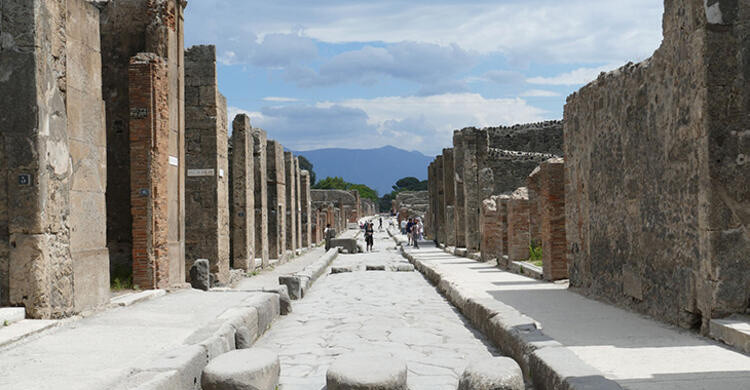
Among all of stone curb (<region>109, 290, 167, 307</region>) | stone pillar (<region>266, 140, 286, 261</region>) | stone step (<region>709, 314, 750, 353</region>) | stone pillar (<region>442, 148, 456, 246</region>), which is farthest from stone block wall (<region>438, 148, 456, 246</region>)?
stone step (<region>709, 314, 750, 353</region>)

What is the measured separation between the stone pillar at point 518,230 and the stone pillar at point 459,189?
6.61 meters

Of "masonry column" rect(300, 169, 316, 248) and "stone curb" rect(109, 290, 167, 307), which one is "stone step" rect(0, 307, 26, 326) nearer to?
"stone curb" rect(109, 290, 167, 307)

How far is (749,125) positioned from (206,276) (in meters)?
8.35

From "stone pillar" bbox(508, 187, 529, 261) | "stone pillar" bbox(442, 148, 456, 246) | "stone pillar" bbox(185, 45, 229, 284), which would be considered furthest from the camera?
"stone pillar" bbox(442, 148, 456, 246)

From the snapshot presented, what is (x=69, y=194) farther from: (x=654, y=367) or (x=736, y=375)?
Answer: (x=736, y=375)

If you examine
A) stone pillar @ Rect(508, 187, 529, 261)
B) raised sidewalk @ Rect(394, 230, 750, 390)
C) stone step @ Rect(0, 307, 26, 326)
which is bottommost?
raised sidewalk @ Rect(394, 230, 750, 390)

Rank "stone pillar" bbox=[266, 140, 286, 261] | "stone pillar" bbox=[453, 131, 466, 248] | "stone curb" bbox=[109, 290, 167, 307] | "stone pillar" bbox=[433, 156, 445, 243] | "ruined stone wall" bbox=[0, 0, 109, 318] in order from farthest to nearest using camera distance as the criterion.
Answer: "stone pillar" bbox=[433, 156, 445, 243], "stone pillar" bbox=[266, 140, 286, 261], "stone pillar" bbox=[453, 131, 466, 248], "stone curb" bbox=[109, 290, 167, 307], "ruined stone wall" bbox=[0, 0, 109, 318]

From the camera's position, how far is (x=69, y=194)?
709 cm

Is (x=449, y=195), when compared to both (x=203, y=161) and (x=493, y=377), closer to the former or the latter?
(x=203, y=161)

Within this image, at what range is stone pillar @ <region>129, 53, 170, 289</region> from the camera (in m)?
9.68

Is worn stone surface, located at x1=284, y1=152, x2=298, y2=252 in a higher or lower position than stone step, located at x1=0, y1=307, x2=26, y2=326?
higher

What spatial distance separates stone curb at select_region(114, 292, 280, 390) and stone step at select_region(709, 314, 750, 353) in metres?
4.01

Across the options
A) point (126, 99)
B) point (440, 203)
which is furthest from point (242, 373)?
point (440, 203)

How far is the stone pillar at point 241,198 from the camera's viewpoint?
53.6ft
